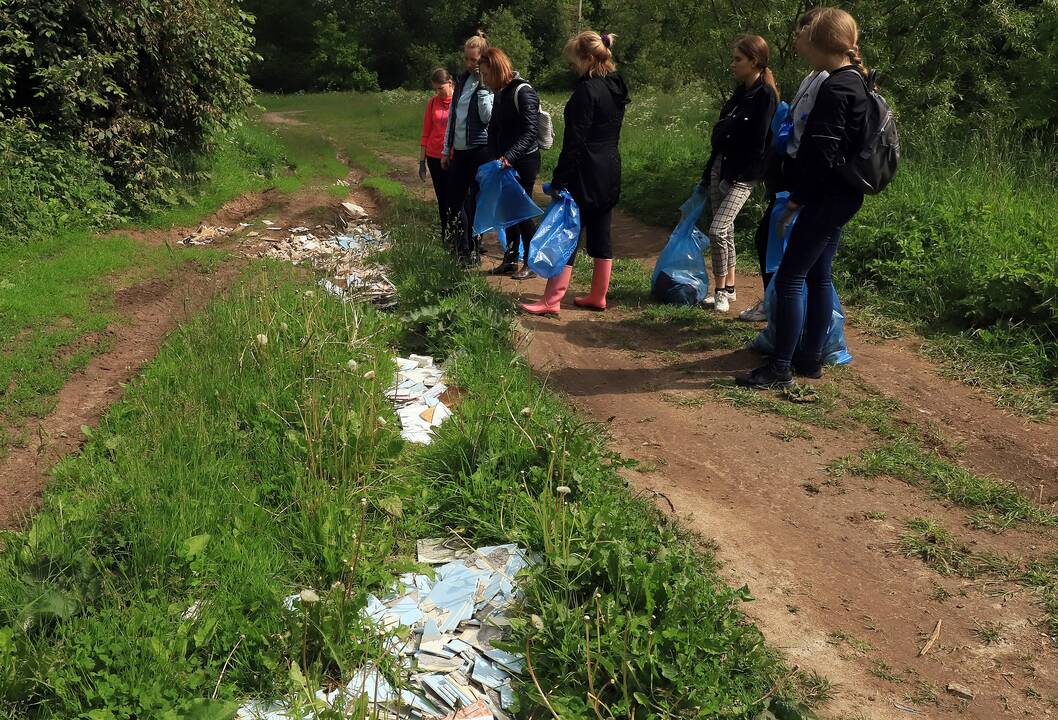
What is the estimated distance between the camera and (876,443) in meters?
4.85

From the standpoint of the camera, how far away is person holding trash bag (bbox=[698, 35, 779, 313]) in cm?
614

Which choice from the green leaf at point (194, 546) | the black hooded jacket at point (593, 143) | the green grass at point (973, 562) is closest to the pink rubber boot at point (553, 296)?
the black hooded jacket at point (593, 143)

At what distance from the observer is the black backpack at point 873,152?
188 inches

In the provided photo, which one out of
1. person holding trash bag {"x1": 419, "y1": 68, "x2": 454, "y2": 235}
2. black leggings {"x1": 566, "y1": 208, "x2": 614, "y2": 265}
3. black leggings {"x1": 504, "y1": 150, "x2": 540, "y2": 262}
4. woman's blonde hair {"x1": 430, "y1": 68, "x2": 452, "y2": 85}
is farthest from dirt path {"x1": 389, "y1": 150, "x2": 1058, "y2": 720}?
woman's blonde hair {"x1": 430, "y1": 68, "x2": 452, "y2": 85}

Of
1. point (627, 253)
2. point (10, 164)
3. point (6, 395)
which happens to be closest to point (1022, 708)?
point (6, 395)

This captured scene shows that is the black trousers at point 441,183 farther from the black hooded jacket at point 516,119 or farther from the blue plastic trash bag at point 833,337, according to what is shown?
the blue plastic trash bag at point 833,337

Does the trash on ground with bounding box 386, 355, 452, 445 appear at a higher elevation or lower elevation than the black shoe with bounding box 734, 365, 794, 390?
lower

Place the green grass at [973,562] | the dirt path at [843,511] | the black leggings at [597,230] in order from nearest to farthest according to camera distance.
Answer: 1. the dirt path at [843,511]
2. the green grass at [973,562]
3. the black leggings at [597,230]

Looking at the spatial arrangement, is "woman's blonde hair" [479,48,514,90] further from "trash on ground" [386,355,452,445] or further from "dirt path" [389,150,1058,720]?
"trash on ground" [386,355,452,445]

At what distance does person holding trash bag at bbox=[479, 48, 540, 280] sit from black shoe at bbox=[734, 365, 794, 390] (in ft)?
7.47

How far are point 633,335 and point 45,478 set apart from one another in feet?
13.2

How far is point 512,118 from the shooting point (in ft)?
24.1

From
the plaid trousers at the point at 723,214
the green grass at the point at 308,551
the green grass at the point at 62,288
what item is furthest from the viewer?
the plaid trousers at the point at 723,214

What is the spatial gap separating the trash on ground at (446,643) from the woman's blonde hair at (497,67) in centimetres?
465
